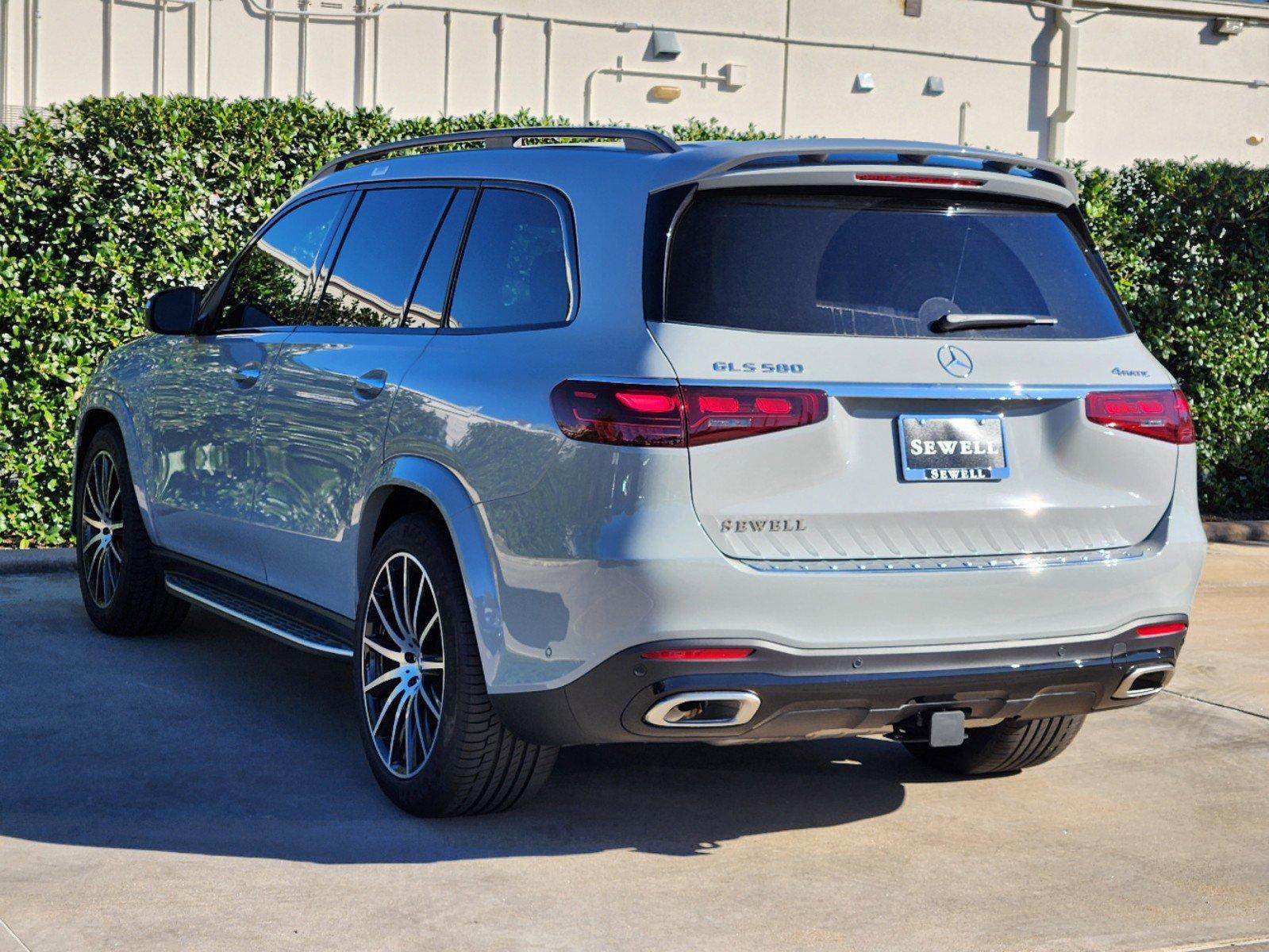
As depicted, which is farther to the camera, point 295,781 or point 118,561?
point 118,561

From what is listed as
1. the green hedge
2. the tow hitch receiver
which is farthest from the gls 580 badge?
the green hedge

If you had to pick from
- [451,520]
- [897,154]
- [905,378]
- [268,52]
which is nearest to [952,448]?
[905,378]

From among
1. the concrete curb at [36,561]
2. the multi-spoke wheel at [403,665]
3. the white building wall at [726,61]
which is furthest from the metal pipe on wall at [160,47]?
the multi-spoke wheel at [403,665]

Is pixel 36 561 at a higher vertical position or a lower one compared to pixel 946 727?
lower

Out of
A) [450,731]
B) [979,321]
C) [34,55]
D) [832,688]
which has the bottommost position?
[450,731]

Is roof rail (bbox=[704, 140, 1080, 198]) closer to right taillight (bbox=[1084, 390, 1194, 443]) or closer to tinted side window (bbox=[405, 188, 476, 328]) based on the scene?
right taillight (bbox=[1084, 390, 1194, 443])

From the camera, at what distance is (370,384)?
16.4 feet

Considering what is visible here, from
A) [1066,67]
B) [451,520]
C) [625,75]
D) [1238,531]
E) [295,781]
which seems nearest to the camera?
[451,520]

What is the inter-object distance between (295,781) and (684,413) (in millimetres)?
1890

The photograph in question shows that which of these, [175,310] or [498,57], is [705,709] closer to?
[175,310]

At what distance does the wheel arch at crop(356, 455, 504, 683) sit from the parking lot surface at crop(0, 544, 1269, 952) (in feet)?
1.99

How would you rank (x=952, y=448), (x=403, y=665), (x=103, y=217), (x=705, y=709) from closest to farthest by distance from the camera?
(x=705, y=709)
(x=952, y=448)
(x=403, y=665)
(x=103, y=217)

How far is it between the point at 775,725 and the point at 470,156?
6.68 ft

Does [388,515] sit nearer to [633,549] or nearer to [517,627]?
[517,627]
